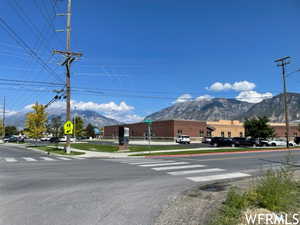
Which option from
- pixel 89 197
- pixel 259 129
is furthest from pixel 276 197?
pixel 259 129

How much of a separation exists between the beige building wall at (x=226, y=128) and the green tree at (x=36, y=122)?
45.0 metres

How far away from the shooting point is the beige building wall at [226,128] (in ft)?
224

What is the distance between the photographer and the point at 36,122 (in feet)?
123

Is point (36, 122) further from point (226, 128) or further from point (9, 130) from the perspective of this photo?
point (9, 130)

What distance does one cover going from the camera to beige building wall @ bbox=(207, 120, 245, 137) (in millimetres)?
68356

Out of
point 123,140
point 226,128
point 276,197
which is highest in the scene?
point 226,128

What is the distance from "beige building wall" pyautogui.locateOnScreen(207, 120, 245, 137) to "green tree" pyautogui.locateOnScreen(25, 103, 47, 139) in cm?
4497

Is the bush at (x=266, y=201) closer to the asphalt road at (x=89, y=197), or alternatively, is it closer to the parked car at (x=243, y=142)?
the asphalt road at (x=89, y=197)

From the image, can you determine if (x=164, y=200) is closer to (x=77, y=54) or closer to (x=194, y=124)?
(x=77, y=54)

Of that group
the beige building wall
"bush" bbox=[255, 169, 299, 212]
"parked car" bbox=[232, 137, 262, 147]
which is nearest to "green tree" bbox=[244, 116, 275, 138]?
"parked car" bbox=[232, 137, 262, 147]

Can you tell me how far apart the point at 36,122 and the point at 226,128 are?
173 ft

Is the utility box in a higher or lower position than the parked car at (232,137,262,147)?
higher

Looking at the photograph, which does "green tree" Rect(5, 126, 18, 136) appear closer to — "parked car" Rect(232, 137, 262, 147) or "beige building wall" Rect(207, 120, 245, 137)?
"beige building wall" Rect(207, 120, 245, 137)

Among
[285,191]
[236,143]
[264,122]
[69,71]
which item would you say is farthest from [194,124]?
[285,191]
